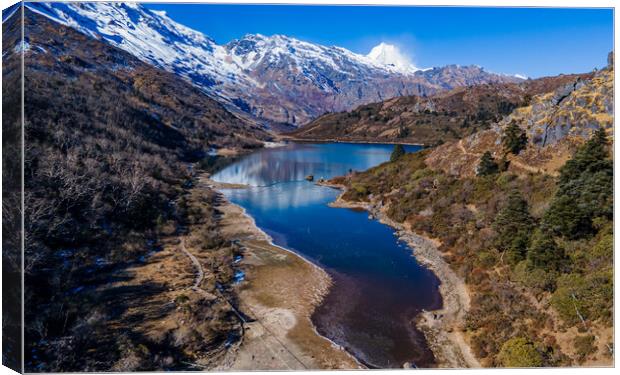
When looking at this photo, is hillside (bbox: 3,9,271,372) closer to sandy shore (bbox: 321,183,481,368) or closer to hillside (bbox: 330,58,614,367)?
sandy shore (bbox: 321,183,481,368)

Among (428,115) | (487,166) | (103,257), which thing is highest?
(428,115)

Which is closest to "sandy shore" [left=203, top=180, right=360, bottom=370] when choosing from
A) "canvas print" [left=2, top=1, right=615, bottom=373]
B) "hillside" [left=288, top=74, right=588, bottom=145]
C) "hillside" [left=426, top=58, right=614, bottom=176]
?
"canvas print" [left=2, top=1, right=615, bottom=373]

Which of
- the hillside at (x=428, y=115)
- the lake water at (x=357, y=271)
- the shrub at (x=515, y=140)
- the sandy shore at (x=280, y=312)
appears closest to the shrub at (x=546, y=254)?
the lake water at (x=357, y=271)

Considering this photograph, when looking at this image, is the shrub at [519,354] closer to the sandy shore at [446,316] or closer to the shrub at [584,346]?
the shrub at [584,346]

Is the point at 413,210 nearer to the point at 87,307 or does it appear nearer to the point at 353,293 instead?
the point at 353,293

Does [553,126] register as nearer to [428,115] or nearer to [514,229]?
[514,229]

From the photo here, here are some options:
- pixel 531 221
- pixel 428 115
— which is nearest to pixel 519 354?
pixel 531 221

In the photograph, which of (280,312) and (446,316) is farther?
(446,316)
